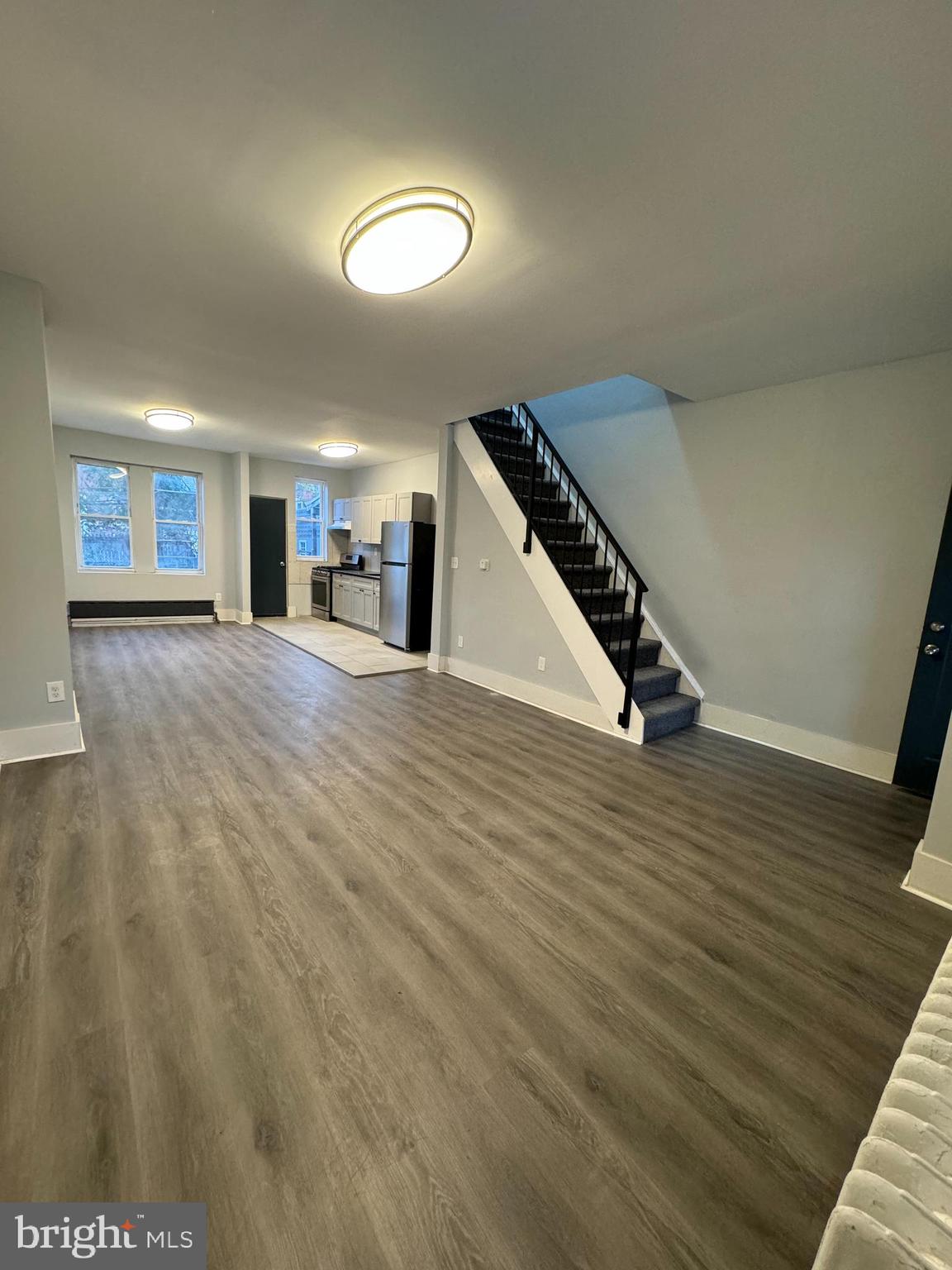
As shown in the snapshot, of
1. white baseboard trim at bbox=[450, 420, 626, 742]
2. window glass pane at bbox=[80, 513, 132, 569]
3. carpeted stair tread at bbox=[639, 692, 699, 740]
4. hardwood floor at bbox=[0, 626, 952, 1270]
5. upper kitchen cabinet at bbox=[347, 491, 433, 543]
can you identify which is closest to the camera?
hardwood floor at bbox=[0, 626, 952, 1270]

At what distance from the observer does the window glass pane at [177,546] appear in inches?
294

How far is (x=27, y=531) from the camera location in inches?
110

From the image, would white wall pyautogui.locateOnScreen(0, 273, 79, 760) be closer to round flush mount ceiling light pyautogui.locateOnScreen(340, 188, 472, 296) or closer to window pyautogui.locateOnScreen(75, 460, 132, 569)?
round flush mount ceiling light pyautogui.locateOnScreen(340, 188, 472, 296)

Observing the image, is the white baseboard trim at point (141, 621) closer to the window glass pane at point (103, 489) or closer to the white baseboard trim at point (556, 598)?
the window glass pane at point (103, 489)

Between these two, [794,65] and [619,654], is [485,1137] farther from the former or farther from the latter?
[619,654]

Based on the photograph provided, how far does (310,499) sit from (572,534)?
5.56 m

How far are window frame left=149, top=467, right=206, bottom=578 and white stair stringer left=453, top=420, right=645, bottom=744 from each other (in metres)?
4.93

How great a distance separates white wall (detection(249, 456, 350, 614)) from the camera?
26.5ft

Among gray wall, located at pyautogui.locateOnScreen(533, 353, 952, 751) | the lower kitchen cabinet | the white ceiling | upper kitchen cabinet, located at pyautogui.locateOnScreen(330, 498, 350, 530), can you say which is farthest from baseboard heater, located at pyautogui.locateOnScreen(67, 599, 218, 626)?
gray wall, located at pyautogui.locateOnScreen(533, 353, 952, 751)

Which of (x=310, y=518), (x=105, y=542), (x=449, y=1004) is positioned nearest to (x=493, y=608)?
(x=449, y=1004)

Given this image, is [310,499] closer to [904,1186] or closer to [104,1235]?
[104,1235]

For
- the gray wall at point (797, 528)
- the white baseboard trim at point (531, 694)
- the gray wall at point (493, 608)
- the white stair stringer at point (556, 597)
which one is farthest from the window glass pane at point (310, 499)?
the gray wall at point (797, 528)

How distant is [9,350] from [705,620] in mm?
4914

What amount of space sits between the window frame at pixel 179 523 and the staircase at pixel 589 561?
16.1 ft
